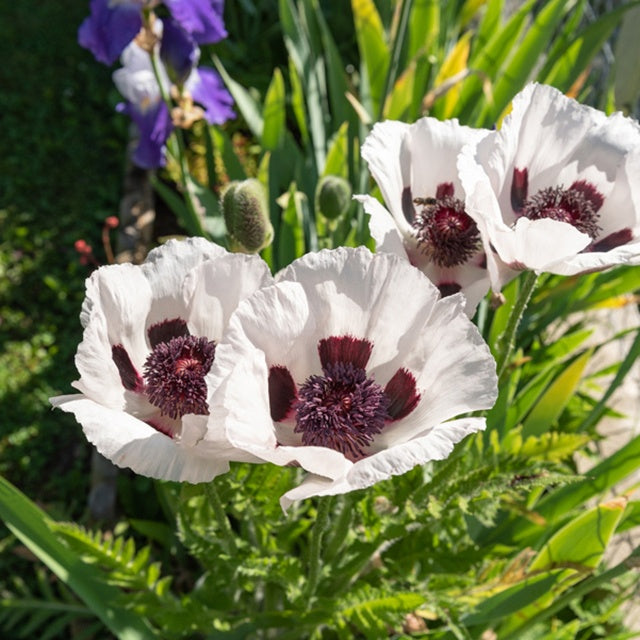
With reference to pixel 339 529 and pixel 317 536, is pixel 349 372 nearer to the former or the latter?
pixel 317 536

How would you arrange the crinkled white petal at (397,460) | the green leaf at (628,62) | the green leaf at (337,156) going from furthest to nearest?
the green leaf at (337,156)
the green leaf at (628,62)
the crinkled white petal at (397,460)

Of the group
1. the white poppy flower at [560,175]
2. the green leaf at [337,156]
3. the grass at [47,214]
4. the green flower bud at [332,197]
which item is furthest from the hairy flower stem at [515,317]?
the grass at [47,214]

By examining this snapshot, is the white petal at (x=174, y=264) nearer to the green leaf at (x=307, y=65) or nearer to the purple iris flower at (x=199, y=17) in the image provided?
the purple iris flower at (x=199, y=17)

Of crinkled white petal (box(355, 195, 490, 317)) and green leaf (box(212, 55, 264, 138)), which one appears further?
green leaf (box(212, 55, 264, 138))

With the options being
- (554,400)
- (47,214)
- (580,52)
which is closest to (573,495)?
(554,400)

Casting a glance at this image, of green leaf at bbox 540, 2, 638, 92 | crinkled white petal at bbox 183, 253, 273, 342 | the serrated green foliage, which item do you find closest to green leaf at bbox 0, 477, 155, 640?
the serrated green foliage

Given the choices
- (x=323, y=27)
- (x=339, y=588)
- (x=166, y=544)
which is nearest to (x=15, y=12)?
(x=323, y=27)

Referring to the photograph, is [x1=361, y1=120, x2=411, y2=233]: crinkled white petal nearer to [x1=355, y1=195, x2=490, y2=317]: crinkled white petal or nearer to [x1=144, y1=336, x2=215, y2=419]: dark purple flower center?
[x1=355, y1=195, x2=490, y2=317]: crinkled white petal
